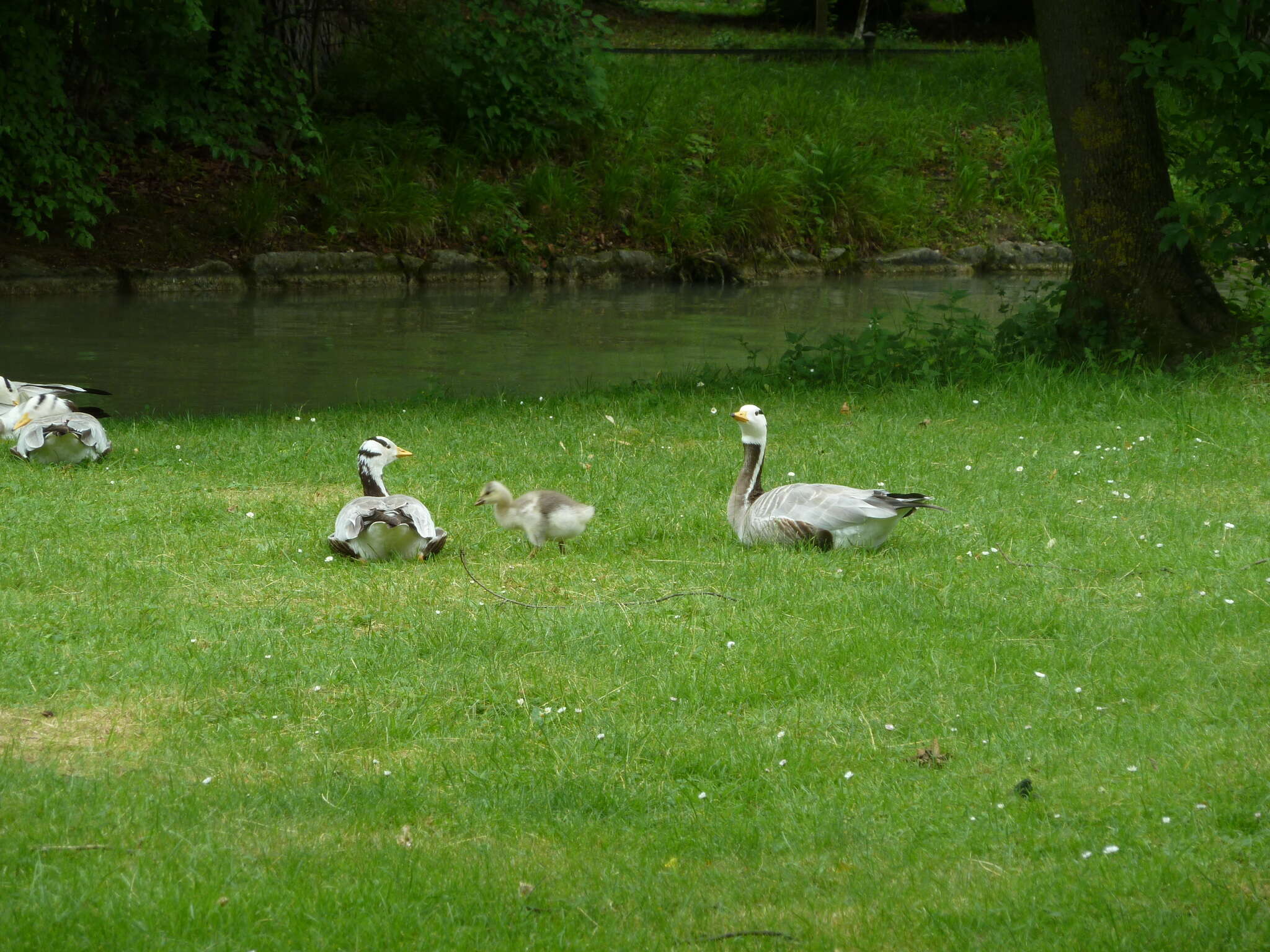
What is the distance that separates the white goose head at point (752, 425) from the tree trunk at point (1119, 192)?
562 cm

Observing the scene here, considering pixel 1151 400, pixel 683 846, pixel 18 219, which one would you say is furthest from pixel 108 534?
pixel 18 219

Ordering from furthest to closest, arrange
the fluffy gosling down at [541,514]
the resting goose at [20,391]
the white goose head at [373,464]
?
1. the resting goose at [20,391]
2. the white goose head at [373,464]
3. the fluffy gosling down at [541,514]

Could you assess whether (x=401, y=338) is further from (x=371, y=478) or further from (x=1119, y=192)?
(x=371, y=478)

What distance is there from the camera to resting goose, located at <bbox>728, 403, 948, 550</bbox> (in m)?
6.82

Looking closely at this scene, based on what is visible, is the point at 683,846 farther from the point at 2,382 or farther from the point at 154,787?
the point at 2,382

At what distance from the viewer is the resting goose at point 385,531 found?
691cm

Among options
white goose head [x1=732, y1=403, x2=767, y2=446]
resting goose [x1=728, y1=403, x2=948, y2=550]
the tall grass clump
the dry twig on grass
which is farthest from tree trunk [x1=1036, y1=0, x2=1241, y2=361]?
the tall grass clump

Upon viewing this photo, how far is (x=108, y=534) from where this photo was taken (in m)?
7.61

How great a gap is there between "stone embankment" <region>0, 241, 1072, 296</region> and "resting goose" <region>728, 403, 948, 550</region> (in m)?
15.8

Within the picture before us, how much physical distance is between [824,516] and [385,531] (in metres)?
2.17

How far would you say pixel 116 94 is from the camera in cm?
2238

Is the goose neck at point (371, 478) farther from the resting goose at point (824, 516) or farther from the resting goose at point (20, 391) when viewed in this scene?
the resting goose at point (20, 391)

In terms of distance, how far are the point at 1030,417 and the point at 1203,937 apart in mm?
7179

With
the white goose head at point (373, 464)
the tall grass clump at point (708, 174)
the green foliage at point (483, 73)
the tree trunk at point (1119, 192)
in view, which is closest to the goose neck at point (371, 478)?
the white goose head at point (373, 464)
